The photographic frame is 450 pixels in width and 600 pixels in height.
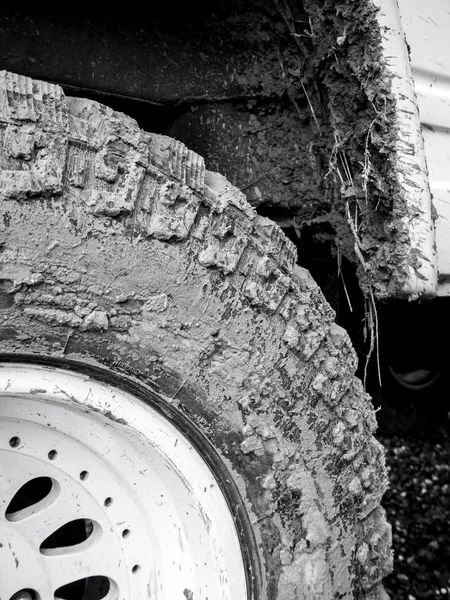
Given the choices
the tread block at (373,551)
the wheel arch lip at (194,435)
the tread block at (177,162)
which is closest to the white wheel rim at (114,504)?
the wheel arch lip at (194,435)

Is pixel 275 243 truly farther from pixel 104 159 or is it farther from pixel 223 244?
pixel 104 159

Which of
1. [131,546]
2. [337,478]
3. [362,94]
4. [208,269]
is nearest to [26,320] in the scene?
[208,269]

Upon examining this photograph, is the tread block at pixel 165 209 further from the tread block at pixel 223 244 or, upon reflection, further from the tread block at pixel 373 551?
the tread block at pixel 373 551

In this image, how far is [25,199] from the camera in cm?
80

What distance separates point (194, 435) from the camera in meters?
0.92

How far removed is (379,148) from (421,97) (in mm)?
202

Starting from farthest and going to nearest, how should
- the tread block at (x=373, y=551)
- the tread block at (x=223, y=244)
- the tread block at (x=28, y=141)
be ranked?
the tread block at (x=373, y=551) → the tread block at (x=223, y=244) → the tread block at (x=28, y=141)

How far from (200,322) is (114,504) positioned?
33 cm

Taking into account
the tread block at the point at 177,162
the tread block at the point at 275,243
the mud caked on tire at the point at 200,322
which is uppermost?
the tread block at the point at 177,162

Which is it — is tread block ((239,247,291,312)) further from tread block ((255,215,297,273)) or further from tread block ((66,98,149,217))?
tread block ((66,98,149,217))

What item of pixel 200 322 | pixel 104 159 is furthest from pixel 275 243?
pixel 104 159

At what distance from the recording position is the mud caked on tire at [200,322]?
0.82 m

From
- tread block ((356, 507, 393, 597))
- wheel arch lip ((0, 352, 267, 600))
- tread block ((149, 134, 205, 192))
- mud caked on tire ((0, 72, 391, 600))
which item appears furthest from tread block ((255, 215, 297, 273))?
tread block ((356, 507, 393, 597))

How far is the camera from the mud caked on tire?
82cm
